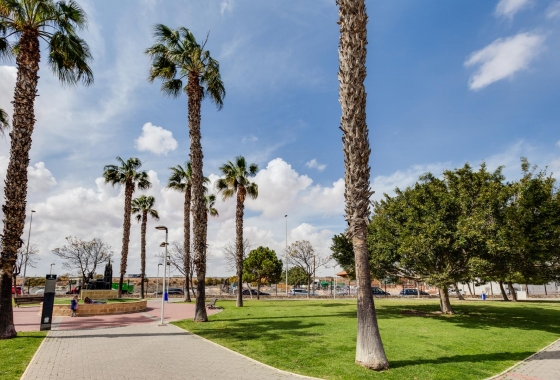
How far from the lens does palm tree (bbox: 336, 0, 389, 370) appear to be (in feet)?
30.3

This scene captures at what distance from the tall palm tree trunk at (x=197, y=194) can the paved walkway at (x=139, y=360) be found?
13.3ft

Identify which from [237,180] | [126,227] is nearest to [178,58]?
[237,180]

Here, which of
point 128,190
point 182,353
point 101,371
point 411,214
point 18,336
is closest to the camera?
point 101,371

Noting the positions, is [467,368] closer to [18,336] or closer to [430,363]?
[430,363]

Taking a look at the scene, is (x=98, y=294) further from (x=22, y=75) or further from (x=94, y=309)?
(x=22, y=75)

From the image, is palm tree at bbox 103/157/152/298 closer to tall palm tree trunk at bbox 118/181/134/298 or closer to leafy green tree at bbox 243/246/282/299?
tall palm tree trunk at bbox 118/181/134/298

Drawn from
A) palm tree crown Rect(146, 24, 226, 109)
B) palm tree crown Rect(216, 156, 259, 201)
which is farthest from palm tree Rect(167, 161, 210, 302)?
palm tree crown Rect(146, 24, 226, 109)

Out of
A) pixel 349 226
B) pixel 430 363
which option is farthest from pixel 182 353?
pixel 430 363

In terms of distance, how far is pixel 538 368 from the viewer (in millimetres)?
9219

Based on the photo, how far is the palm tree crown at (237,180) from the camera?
1158 inches

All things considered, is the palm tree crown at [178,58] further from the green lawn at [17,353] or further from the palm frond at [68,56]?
the green lawn at [17,353]

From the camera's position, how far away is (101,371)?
8.38 metres

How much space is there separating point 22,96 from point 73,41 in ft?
10.7

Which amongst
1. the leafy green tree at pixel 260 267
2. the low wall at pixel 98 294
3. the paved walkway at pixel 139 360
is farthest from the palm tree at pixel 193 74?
the leafy green tree at pixel 260 267
